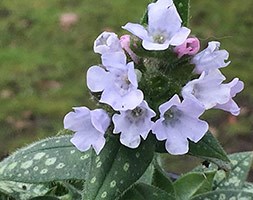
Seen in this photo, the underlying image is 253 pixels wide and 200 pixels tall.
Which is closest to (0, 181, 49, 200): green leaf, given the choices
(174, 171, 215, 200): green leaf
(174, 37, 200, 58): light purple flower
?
(174, 171, 215, 200): green leaf

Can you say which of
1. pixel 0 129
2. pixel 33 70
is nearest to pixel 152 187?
pixel 0 129

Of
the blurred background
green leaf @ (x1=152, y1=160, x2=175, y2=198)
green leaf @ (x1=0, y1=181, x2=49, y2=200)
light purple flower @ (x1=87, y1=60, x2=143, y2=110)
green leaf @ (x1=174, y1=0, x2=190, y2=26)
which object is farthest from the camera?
the blurred background

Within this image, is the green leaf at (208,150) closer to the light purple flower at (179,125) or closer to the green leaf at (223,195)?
the light purple flower at (179,125)

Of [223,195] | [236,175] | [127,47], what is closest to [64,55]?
[236,175]

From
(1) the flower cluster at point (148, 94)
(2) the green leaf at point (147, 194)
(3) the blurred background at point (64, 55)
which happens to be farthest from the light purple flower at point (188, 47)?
(3) the blurred background at point (64, 55)

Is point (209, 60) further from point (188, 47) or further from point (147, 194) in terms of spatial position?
point (147, 194)

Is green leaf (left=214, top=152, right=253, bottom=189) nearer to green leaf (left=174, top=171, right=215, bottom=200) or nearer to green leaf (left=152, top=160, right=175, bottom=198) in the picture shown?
green leaf (left=174, top=171, right=215, bottom=200)
